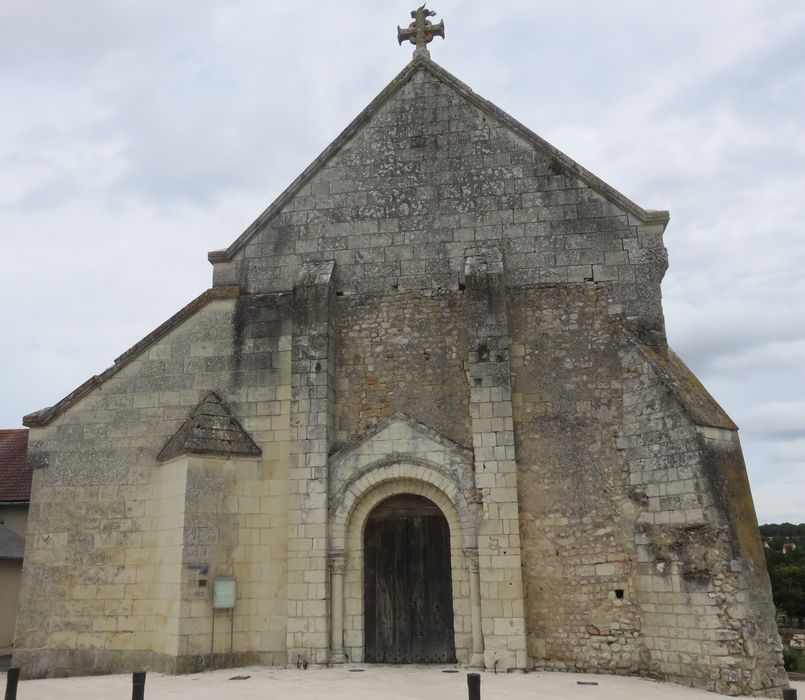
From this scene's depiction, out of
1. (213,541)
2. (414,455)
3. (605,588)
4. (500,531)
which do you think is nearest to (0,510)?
(213,541)

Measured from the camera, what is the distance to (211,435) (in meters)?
10.0

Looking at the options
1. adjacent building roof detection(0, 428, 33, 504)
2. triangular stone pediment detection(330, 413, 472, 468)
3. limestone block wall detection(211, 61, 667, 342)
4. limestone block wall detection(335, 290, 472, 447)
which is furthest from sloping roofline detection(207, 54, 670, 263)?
adjacent building roof detection(0, 428, 33, 504)

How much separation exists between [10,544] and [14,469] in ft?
9.24

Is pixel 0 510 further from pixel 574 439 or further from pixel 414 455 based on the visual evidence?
pixel 574 439

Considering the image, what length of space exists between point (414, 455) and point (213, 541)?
9.97 feet

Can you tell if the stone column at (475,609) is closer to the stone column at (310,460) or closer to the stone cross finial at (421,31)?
the stone column at (310,460)

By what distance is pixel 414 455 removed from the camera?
32.1ft

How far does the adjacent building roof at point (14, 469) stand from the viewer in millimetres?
16844

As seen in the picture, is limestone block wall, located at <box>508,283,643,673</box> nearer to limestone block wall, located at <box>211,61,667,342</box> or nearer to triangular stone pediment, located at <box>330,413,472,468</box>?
limestone block wall, located at <box>211,61,667,342</box>

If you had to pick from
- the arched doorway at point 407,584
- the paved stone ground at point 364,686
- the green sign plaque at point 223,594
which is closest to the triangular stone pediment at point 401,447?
the arched doorway at point 407,584

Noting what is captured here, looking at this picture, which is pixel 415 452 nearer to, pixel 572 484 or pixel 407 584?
pixel 407 584

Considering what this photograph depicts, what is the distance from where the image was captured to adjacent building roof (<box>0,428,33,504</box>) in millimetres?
16844

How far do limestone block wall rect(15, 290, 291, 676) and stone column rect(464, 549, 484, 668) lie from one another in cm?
261

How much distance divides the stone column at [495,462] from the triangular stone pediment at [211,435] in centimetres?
338
